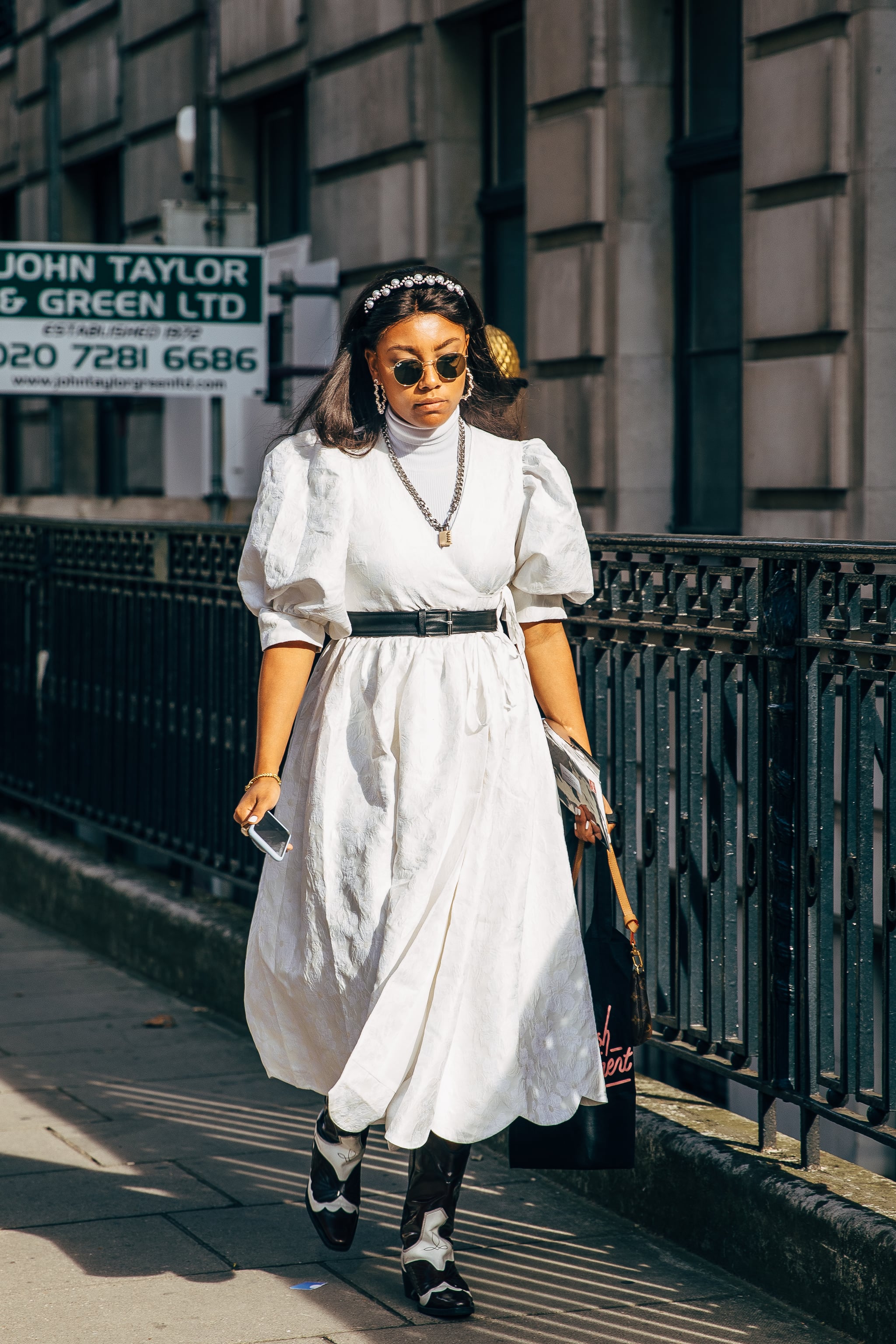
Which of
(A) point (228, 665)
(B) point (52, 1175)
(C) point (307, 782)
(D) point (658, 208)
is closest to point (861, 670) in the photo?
(C) point (307, 782)

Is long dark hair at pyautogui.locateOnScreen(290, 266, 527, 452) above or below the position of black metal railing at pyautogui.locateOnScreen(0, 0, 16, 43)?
below

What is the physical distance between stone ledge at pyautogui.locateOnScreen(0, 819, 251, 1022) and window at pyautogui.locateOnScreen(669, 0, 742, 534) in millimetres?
4094

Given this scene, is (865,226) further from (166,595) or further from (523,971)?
(523,971)

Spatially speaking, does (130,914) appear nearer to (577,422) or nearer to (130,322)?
(130,322)

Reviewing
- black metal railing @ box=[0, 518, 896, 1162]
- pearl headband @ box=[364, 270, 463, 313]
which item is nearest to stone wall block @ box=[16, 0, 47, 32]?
black metal railing @ box=[0, 518, 896, 1162]

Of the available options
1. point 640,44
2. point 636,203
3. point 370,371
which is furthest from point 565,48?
point 370,371

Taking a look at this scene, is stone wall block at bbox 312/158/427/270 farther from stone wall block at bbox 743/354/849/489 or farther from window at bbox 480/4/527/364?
stone wall block at bbox 743/354/849/489

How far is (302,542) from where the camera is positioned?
356 centimetres

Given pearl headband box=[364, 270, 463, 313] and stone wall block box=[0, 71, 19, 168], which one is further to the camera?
stone wall block box=[0, 71, 19, 168]

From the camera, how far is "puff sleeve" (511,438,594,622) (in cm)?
373

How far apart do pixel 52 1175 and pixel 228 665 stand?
2.12 metres

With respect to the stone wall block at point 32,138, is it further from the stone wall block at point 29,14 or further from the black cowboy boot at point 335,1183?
the black cowboy boot at point 335,1183

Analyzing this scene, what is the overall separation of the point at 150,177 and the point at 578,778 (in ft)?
44.5

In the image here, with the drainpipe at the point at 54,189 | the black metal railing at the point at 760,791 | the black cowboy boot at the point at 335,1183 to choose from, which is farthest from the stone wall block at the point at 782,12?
the drainpipe at the point at 54,189
